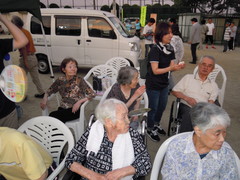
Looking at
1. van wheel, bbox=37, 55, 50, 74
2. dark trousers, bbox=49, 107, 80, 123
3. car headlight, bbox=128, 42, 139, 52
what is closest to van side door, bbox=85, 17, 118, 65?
car headlight, bbox=128, 42, 139, 52

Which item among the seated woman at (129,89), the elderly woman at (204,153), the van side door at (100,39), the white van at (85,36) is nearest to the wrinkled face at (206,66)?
the seated woman at (129,89)

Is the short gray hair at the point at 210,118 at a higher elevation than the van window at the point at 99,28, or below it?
below

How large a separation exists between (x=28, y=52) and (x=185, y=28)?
11.8m

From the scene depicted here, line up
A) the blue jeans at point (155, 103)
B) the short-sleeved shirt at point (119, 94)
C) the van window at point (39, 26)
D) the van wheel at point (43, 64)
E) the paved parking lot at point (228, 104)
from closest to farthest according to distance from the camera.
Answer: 1. the short-sleeved shirt at point (119, 94)
2. the blue jeans at point (155, 103)
3. the paved parking lot at point (228, 104)
4. the van window at point (39, 26)
5. the van wheel at point (43, 64)

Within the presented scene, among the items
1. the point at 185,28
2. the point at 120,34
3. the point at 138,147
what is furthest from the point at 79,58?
the point at 185,28

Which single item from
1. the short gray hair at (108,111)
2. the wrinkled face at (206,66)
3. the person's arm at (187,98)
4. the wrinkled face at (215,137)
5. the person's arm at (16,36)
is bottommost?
the person's arm at (187,98)

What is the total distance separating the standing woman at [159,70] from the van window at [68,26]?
404 centimetres

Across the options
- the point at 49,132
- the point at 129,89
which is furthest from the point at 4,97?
the point at 129,89

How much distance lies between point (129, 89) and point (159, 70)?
485mm

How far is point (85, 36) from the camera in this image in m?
6.12

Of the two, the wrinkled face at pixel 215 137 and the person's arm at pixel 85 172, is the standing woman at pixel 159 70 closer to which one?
the wrinkled face at pixel 215 137

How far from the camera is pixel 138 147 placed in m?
1.69

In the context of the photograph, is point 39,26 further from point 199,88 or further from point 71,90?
point 199,88

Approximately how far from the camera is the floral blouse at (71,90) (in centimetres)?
287
